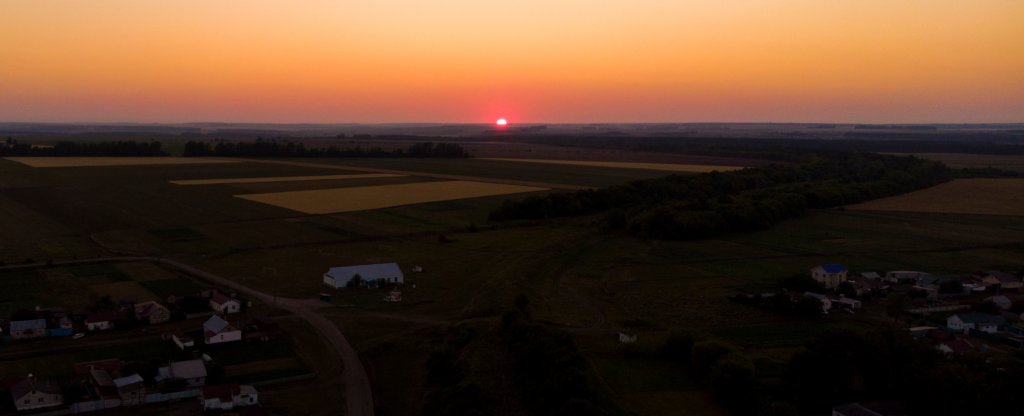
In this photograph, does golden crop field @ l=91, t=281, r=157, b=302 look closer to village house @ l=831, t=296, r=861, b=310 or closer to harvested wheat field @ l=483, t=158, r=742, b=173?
village house @ l=831, t=296, r=861, b=310

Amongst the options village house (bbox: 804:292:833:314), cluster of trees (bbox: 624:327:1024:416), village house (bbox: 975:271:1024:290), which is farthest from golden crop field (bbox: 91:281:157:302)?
village house (bbox: 975:271:1024:290)

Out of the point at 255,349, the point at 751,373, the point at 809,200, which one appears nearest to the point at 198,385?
the point at 255,349

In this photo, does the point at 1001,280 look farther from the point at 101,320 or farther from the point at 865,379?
the point at 101,320

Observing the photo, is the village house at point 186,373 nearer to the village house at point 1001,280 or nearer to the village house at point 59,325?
the village house at point 59,325

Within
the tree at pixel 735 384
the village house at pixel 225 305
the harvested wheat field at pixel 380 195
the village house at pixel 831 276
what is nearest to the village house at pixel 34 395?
the village house at pixel 225 305

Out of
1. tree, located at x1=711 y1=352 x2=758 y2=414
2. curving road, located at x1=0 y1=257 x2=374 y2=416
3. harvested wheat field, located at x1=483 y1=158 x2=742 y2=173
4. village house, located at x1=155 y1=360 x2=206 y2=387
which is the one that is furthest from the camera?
harvested wheat field, located at x1=483 y1=158 x2=742 y2=173

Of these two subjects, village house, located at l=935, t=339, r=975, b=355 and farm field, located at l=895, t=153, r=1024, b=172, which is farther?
farm field, located at l=895, t=153, r=1024, b=172

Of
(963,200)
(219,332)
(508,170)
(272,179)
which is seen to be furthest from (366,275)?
(508,170)
